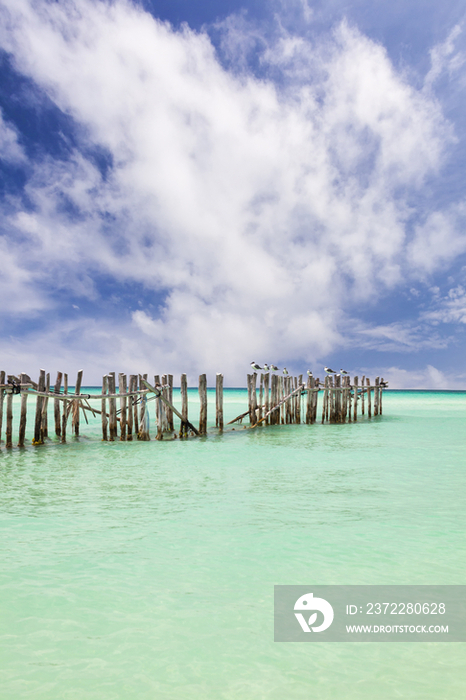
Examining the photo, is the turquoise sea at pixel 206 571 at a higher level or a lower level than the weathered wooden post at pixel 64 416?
lower

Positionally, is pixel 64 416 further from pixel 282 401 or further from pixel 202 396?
pixel 282 401

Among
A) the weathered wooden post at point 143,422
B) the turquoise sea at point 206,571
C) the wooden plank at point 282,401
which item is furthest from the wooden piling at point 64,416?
the wooden plank at point 282,401

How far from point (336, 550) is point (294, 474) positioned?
5.04 m

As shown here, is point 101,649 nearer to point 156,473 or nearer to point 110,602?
point 110,602

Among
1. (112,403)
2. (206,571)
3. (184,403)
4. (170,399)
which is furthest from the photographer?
(170,399)

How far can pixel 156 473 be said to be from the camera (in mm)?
10977

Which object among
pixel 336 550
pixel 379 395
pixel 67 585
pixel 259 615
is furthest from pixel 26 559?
pixel 379 395

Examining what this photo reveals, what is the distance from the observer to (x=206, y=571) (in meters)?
5.27

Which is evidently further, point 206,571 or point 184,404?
point 184,404

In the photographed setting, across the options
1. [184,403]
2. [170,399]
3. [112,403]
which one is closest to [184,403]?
[184,403]

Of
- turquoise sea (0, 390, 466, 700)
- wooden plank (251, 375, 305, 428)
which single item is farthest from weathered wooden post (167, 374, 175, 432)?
turquoise sea (0, 390, 466, 700)

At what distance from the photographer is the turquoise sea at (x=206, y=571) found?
3.55m

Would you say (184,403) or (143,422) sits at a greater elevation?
(184,403)

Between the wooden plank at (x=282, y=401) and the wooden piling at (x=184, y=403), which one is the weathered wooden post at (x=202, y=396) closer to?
the wooden piling at (x=184, y=403)
